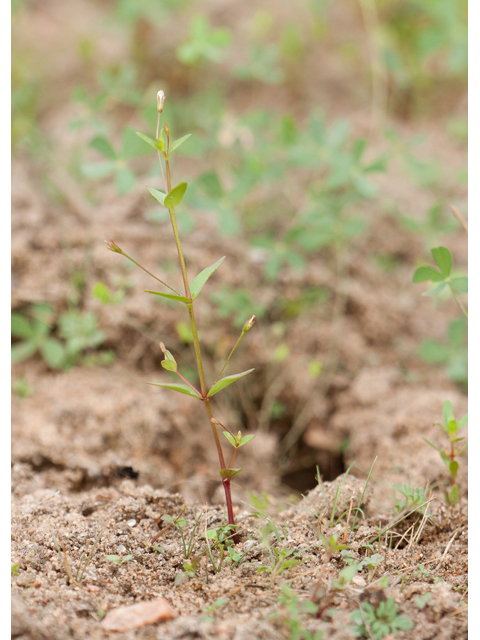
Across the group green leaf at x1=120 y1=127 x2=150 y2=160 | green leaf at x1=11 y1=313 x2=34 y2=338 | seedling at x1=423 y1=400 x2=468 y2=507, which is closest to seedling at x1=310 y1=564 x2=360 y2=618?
seedling at x1=423 y1=400 x2=468 y2=507

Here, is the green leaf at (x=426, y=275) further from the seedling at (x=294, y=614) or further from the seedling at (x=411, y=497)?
the seedling at (x=294, y=614)

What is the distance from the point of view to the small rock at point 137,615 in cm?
89

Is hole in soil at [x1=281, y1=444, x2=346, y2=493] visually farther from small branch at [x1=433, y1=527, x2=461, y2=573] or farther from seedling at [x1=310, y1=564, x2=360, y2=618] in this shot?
seedling at [x1=310, y1=564, x2=360, y2=618]

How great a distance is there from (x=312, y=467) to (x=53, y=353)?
1.12 m

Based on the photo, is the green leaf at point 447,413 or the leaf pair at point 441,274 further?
the leaf pair at point 441,274

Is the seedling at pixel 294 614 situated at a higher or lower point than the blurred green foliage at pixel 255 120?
lower

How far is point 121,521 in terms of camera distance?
1.19 metres

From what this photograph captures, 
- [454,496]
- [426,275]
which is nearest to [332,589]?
[454,496]

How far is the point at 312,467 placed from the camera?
1930 mm

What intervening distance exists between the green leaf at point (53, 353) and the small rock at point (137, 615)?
3.52 ft

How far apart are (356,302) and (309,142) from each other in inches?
31.4

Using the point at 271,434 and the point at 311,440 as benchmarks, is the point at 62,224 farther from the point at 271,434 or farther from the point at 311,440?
the point at 311,440

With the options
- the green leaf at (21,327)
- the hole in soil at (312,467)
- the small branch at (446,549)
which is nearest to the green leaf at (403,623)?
the small branch at (446,549)

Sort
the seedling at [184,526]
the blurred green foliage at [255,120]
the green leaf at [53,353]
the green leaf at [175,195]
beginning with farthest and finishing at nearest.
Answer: the blurred green foliage at [255,120] → the green leaf at [53,353] → the seedling at [184,526] → the green leaf at [175,195]
